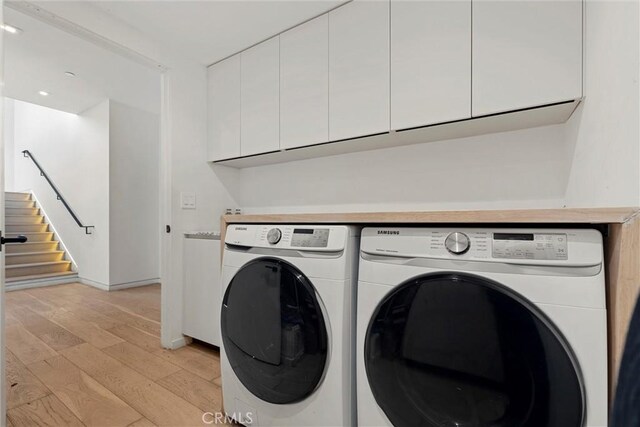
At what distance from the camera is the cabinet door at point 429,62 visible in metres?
1.32

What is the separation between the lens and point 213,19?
70.8 inches

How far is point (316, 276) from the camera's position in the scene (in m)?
0.96

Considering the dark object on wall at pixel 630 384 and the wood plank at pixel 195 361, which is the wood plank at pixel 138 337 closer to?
the wood plank at pixel 195 361

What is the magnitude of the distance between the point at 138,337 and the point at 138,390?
2.68 feet

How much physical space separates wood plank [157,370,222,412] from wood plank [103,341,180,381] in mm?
81

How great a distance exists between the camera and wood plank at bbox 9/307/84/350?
2031 mm

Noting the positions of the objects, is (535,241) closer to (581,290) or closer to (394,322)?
(581,290)

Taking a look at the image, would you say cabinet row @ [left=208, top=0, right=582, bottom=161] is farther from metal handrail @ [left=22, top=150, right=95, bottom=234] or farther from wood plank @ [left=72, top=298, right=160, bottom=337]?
metal handrail @ [left=22, top=150, right=95, bottom=234]

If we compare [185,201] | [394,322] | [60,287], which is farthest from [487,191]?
[60,287]

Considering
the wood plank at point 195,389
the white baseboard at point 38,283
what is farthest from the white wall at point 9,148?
the wood plank at point 195,389

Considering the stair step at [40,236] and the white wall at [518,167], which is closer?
the white wall at [518,167]

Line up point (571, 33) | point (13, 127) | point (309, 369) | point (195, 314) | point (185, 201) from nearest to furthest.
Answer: point (309, 369), point (571, 33), point (195, 314), point (185, 201), point (13, 127)

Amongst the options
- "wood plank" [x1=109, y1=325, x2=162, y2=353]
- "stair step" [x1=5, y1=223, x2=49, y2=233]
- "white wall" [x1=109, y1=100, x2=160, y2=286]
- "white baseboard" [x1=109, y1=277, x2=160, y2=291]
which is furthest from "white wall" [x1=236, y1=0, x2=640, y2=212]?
"stair step" [x1=5, y1=223, x2=49, y2=233]

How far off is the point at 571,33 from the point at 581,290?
3.61 ft
